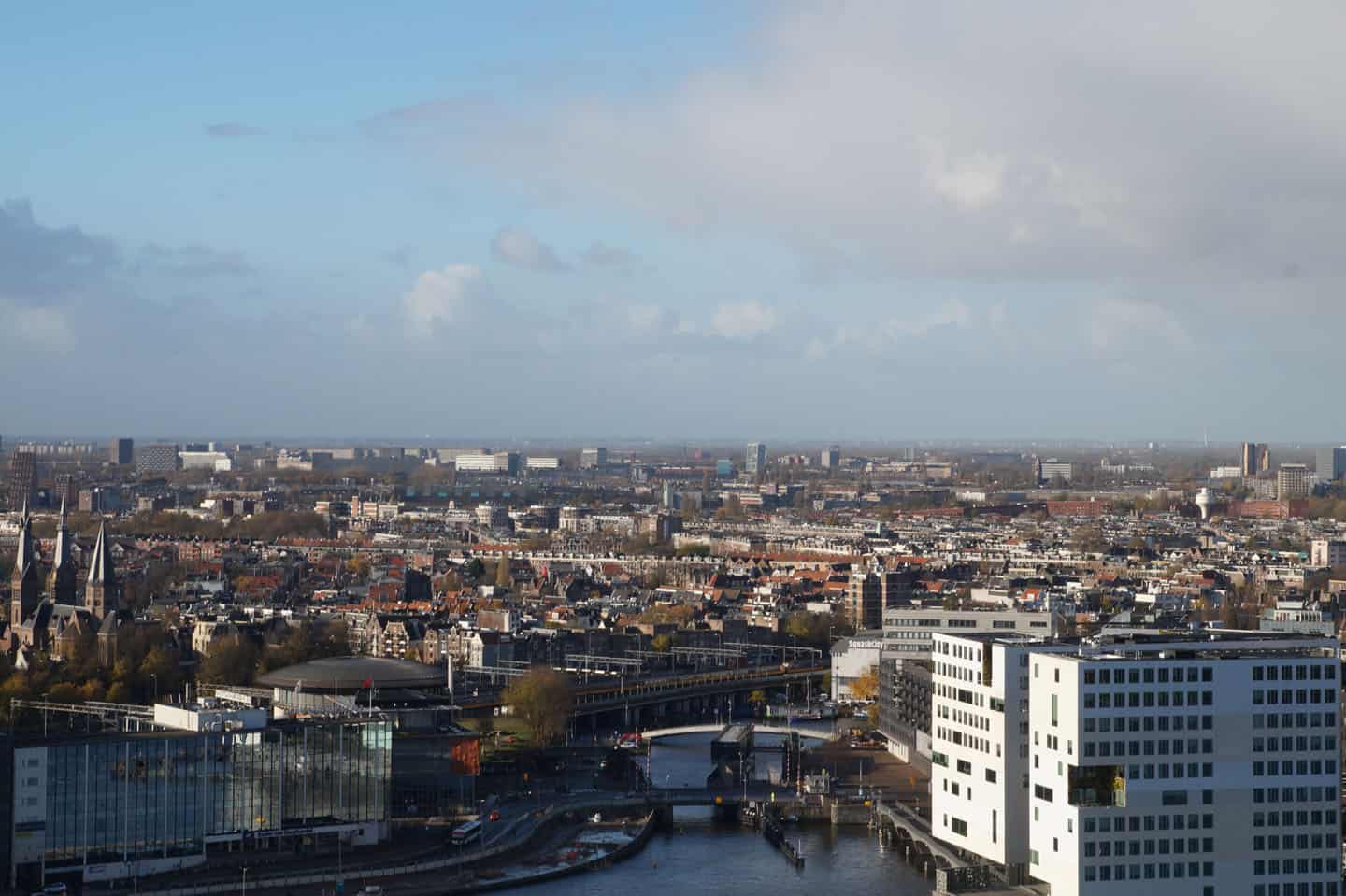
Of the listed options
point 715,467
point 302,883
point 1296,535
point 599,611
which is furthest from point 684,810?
point 715,467

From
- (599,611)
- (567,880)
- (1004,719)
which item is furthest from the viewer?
(599,611)

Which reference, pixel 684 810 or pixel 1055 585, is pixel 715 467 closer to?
pixel 1055 585

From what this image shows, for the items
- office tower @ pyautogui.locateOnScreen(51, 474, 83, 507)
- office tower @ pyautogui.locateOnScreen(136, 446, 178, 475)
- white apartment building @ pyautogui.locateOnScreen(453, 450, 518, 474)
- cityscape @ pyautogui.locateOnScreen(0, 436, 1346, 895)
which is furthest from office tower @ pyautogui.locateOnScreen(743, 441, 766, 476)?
cityscape @ pyautogui.locateOnScreen(0, 436, 1346, 895)

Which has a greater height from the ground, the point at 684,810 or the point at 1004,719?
the point at 1004,719

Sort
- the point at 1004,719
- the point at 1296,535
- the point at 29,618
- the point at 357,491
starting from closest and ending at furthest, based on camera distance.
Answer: the point at 1004,719 → the point at 29,618 → the point at 1296,535 → the point at 357,491

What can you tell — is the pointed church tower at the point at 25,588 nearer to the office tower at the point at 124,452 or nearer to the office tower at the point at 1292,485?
the office tower at the point at 1292,485

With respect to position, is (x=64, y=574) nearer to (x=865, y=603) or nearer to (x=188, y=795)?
(x=865, y=603)

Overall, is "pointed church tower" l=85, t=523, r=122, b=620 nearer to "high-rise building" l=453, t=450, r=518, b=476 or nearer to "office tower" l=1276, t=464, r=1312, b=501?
"office tower" l=1276, t=464, r=1312, b=501
